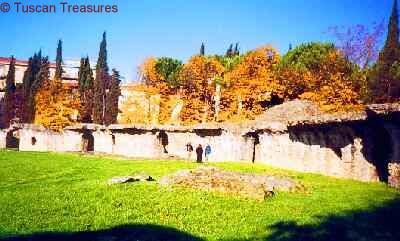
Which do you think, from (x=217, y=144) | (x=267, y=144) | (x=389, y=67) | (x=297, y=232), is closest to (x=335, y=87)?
(x=389, y=67)

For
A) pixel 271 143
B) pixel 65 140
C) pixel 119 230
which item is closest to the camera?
pixel 119 230

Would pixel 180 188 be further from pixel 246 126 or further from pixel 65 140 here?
pixel 65 140

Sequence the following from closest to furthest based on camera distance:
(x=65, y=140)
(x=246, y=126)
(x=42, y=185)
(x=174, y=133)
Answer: (x=42, y=185) < (x=246, y=126) < (x=174, y=133) < (x=65, y=140)

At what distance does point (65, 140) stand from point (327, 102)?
104 ft

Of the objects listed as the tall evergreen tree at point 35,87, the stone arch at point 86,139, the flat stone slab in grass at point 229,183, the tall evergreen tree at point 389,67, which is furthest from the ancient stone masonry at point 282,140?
the tall evergreen tree at point 35,87

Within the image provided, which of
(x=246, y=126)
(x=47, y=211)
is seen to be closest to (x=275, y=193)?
(x=47, y=211)

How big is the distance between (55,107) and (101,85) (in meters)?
11.1

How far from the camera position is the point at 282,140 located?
26.9 meters

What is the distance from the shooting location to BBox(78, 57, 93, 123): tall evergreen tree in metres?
62.7

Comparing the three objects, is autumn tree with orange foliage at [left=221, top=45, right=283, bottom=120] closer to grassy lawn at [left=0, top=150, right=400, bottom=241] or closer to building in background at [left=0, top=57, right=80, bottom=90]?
grassy lawn at [left=0, top=150, right=400, bottom=241]

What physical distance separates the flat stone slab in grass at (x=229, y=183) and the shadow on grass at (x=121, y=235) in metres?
5.04

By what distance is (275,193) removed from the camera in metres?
15.4

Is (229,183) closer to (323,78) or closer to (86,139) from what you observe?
(323,78)

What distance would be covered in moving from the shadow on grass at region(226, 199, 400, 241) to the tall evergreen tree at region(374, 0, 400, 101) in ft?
A: 83.7
